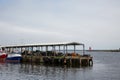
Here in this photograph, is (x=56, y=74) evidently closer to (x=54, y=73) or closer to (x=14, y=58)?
(x=54, y=73)

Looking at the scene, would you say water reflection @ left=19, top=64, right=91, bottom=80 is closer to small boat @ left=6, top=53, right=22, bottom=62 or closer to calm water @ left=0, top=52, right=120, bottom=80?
calm water @ left=0, top=52, right=120, bottom=80

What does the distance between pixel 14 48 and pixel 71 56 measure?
43740 mm

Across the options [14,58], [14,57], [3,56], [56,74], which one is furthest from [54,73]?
[3,56]

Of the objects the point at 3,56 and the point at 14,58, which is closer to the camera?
the point at 14,58

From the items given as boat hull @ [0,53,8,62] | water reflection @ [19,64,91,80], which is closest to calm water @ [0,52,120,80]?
water reflection @ [19,64,91,80]

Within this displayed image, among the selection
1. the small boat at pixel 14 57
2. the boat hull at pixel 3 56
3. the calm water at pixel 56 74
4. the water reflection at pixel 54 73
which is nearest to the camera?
the calm water at pixel 56 74

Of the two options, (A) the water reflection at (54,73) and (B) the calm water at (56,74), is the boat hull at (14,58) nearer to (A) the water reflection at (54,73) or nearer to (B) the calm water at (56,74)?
(B) the calm water at (56,74)

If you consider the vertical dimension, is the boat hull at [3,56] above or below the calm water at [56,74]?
above

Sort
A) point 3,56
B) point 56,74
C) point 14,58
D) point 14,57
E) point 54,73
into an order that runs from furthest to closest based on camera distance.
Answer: point 3,56, point 14,58, point 14,57, point 54,73, point 56,74

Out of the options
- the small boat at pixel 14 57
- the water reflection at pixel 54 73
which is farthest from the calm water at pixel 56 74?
the small boat at pixel 14 57

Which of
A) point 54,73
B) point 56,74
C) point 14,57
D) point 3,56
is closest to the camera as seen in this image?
point 56,74

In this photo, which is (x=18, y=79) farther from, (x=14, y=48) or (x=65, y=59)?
(x=14, y=48)

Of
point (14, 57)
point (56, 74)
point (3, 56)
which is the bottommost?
point (56, 74)

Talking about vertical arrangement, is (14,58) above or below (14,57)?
below
